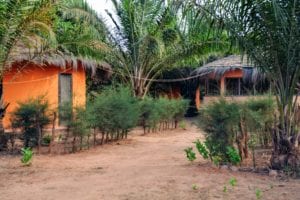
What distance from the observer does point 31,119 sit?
10531mm

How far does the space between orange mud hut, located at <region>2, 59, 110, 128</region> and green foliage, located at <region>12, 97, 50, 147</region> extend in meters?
3.40

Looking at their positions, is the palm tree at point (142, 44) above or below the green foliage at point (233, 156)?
above

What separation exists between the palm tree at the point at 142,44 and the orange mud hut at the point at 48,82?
1338mm

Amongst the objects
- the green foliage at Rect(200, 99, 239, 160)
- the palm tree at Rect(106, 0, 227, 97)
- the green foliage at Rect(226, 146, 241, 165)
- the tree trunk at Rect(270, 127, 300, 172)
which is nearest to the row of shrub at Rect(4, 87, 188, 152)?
the palm tree at Rect(106, 0, 227, 97)

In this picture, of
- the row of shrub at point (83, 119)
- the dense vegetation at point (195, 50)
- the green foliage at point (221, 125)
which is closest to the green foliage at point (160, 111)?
the dense vegetation at point (195, 50)

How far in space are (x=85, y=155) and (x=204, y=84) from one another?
17177 mm

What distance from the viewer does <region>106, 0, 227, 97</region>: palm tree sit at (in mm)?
Result: 16172

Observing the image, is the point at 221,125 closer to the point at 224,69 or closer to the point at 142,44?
the point at 142,44

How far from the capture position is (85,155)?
1037 cm

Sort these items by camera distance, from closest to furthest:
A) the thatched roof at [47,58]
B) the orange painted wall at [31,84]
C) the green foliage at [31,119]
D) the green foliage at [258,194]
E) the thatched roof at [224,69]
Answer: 1. the green foliage at [258,194]
2. the thatched roof at [47,58]
3. the green foliage at [31,119]
4. the orange painted wall at [31,84]
5. the thatched roof at [224,69]

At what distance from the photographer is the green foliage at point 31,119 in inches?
412

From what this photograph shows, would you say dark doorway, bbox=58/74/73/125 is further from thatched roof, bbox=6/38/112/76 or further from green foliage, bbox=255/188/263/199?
green foliage, bbox=255/188/263/199

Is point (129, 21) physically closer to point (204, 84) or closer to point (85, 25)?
point (85, 25)

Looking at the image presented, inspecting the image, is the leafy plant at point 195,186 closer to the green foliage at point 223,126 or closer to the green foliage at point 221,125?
the green foliage at point 223,126
